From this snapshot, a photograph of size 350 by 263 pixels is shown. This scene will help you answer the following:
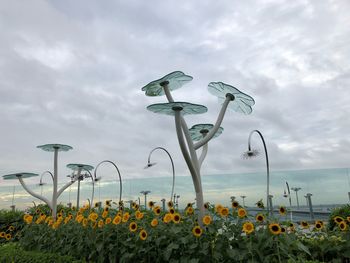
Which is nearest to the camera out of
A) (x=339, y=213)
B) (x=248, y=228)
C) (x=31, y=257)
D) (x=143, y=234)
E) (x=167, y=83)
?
(x=248, y=228)

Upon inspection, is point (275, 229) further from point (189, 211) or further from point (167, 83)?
point (167, 83)

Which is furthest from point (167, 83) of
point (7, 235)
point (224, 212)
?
point (7, 235)

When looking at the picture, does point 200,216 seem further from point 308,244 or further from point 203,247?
point 308,244

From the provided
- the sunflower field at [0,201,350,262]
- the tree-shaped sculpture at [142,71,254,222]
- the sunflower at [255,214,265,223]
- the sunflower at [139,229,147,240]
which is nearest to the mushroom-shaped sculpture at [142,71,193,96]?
the tree-shaped sculpture at [142,71,254,222]

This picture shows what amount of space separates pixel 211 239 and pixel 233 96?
2.27 m

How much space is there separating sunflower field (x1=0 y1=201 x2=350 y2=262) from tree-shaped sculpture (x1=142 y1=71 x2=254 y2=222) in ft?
1.96

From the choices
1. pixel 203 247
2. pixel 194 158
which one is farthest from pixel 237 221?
pixel 194 158

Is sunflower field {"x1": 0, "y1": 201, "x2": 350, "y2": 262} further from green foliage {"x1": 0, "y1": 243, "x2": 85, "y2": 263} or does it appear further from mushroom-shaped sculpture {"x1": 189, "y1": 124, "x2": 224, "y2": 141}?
mushroom-shaped sculpture {"x1": 189, "y1": 124, "x2": 224, "y2": 141}

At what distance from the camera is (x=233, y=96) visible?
4.83 meters

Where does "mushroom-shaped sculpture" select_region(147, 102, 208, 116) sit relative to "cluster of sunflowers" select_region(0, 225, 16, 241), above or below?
above

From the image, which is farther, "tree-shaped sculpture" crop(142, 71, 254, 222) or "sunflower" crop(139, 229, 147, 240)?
"tree-shaped sculpture" crop(142, 71, 254, 222)

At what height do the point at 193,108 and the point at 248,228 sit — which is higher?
the point at 193,108

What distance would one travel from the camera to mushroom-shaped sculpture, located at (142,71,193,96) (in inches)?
193

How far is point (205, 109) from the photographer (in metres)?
4.67
